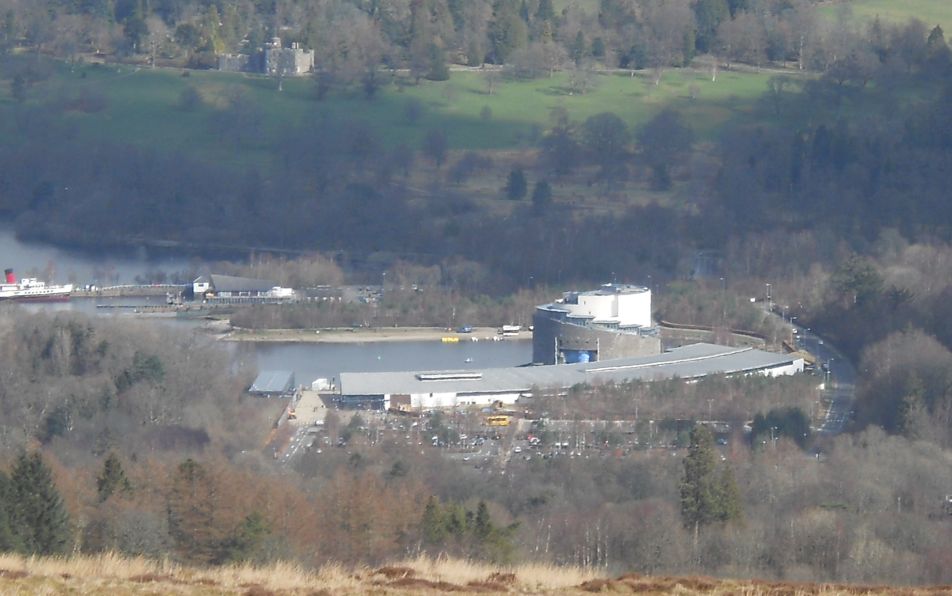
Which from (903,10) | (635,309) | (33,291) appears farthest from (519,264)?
(903,10)

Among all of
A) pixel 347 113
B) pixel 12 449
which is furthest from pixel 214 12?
pixel 12 449

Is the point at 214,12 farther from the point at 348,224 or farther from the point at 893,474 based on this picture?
the point at 893,474

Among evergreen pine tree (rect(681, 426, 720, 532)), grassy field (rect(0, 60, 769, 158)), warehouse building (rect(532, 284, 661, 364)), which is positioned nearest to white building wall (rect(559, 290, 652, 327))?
warehouse building (rect(532, 284, 661, 364))

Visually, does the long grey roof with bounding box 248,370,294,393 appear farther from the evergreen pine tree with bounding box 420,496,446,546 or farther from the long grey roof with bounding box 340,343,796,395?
the evergreen pine tree with bounding box 420,496,446,546

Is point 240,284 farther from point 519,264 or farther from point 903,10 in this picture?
point 903,10

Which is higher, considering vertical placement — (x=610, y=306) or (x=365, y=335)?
(x=610, y=306)
